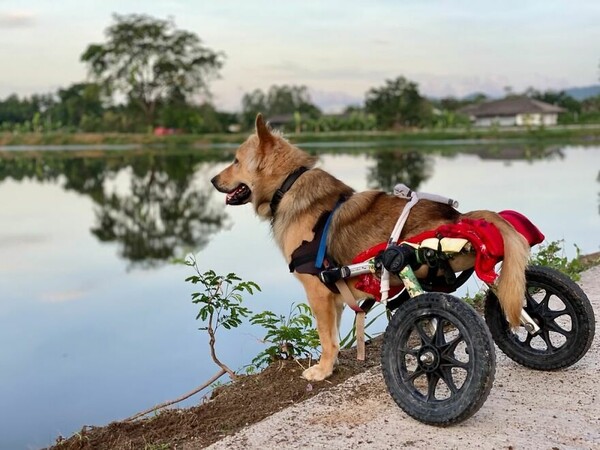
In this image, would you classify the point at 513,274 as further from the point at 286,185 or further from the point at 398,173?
the point at 398,173

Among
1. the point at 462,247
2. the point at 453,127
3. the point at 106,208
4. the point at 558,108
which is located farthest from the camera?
the point at 558,108

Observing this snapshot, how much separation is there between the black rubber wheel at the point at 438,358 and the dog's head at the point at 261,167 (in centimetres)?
155

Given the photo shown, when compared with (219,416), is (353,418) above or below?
above

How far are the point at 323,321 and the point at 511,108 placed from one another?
97435 millimetres

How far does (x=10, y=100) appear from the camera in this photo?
116 m

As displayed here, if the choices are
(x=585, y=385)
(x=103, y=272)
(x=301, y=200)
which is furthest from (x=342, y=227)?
(x=103, y=272)

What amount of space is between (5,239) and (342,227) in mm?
14936

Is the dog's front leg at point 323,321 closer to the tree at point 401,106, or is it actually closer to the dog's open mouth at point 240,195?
the dog's open mouth at point 240,195

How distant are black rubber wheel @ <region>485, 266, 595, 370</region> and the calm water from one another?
3.16 m

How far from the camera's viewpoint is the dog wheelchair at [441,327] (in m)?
4.13

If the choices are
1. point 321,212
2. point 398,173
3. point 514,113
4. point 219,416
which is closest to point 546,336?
point 321,212

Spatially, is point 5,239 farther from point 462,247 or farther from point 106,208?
point 462,247

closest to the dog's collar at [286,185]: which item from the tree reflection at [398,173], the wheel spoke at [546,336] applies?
the wheel spoke at [546,336]

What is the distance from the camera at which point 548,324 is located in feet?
16.9
